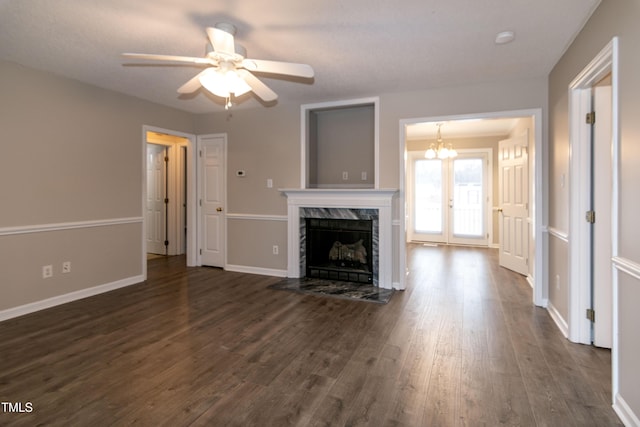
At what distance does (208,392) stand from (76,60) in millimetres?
3237

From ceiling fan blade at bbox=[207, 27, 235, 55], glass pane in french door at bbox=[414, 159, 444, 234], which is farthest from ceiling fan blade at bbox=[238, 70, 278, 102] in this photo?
glass pane in french door at bbox=[414, 159, 444, 234]

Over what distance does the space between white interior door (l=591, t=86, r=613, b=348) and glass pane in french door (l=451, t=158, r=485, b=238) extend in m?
5.24

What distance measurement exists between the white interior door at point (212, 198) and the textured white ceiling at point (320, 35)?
1.62 metres

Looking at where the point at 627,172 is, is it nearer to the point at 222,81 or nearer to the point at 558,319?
the point at 558,319

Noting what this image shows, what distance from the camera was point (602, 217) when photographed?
99.6 inches

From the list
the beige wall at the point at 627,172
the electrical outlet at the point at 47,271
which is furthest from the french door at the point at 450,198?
the electrical outlet at the point at 47,271

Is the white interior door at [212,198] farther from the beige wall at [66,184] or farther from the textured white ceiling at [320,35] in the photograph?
the textured white ceiling at [320,35]

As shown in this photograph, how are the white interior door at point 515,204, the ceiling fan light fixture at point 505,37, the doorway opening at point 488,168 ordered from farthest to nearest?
the white interior door at point 515,204 → the doorway opening at point 488,168 → the ceiling fan light fixture at point 505,37

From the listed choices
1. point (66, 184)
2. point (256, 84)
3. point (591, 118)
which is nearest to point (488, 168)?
point (591, 118)

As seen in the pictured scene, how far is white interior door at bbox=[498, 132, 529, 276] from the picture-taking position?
480 centimetres

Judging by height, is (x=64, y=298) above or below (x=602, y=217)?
below

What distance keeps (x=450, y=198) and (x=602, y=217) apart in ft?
17.9

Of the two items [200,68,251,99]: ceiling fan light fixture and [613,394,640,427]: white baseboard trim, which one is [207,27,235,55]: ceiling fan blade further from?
[613,394,640,427]: white baseboard trim

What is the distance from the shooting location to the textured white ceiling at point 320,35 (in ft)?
7.47
